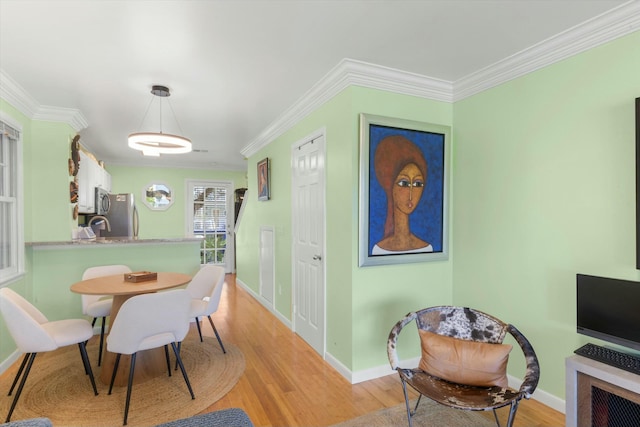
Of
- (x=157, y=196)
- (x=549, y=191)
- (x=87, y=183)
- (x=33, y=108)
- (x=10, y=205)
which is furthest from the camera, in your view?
(x=157, y=196)

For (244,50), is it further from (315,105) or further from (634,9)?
(634,9)

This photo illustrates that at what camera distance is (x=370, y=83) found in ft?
8.44

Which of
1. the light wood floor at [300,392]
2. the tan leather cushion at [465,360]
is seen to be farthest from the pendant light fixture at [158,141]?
the tan leather cushion at [465,360]

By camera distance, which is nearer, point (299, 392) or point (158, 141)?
point (299, 392)

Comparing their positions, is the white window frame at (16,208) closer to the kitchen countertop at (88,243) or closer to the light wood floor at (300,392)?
the kitchen countertop at (88,243)

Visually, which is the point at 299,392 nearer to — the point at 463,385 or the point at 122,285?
the point at 463,385

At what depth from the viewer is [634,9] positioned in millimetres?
1755

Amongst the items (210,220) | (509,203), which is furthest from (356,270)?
(210,220)

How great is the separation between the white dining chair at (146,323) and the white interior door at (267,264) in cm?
204

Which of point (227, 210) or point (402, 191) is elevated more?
point (402, 191)

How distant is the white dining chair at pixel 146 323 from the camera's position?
2108 millimetres

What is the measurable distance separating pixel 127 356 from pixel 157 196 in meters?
4.79

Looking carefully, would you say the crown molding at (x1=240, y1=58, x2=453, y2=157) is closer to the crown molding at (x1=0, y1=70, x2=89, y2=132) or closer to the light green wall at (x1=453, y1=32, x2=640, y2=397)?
the light green wall at (x1=453, y1=32, x2=640, y2=397)

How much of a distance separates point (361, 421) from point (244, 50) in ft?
8.12
